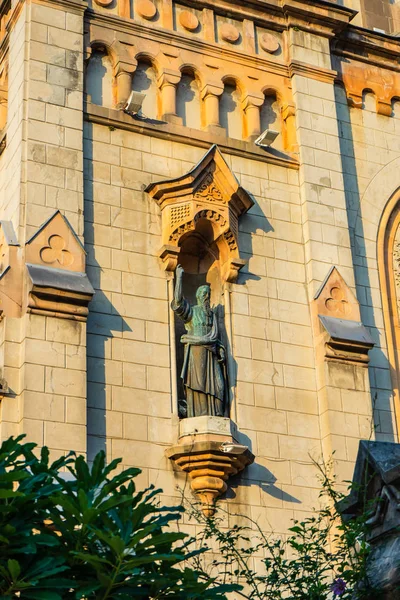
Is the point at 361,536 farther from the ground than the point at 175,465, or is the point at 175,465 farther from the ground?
the point at 175,465

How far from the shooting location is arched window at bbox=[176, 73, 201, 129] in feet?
65.4

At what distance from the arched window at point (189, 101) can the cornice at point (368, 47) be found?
329cm

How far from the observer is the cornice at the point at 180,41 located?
64.8 feet

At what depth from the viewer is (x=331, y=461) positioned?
1752cm

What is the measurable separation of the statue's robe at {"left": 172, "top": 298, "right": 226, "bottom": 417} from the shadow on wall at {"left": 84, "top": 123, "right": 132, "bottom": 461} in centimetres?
99

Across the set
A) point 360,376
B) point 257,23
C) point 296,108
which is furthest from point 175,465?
point 257,23

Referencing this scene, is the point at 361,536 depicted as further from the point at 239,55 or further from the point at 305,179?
the point at 239,55

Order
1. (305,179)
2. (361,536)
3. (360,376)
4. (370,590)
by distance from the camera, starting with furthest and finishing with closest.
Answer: (305,179) < (360,376) < (361,536) < (370,590)

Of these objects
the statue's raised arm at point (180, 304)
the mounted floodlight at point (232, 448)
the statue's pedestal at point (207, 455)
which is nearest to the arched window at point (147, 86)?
the statue's raised arm at point (180, 304)

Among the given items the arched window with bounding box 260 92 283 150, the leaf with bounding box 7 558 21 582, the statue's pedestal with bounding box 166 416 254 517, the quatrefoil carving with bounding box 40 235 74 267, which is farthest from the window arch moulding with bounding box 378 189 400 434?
the leaf with bounding box 7 558 21 582

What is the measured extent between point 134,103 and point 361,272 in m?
4.90

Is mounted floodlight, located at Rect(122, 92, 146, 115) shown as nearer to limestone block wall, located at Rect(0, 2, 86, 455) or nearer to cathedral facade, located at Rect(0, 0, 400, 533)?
cathedral facade, located at Rect(0, 0, 400, 533)

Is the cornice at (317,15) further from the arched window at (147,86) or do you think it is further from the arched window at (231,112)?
the arched window at (147,86)

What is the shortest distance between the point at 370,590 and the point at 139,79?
1215 centimetres
